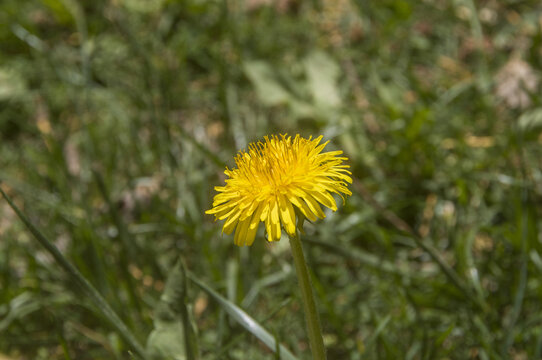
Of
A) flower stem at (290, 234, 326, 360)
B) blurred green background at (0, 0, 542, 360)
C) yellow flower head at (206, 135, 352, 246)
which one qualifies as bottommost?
flower stem at (290, 234, 326, 360)

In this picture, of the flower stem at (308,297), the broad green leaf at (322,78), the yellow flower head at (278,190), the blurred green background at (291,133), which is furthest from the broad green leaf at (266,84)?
the flower stem at (308,297)

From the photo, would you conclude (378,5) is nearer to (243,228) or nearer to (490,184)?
(490,184)

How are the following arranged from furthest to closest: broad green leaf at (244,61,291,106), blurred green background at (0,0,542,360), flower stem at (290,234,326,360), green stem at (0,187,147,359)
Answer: broad green leaf at (244,61,291,106)
blurred green background at (0,0,542,360)
green stem at (0,187,147,359)
flower stem at (290,234,326,360)

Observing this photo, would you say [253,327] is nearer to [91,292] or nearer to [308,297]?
[308,297]

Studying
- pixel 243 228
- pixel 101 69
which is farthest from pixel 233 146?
pixel 243 228

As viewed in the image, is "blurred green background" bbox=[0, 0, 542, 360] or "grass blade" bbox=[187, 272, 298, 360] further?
"blurred green background" bbox=[0, 0, 542, 360]

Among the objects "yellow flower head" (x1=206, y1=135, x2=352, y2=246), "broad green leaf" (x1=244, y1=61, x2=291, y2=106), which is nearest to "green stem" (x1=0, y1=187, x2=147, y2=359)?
"yellow flower head" (x1=206, y1=135, x2=352, y2=246)

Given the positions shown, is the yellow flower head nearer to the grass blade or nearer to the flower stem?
the flower stem

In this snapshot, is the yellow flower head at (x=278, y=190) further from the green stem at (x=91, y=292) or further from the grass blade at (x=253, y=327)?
the green stem at (x=91, y=292)
